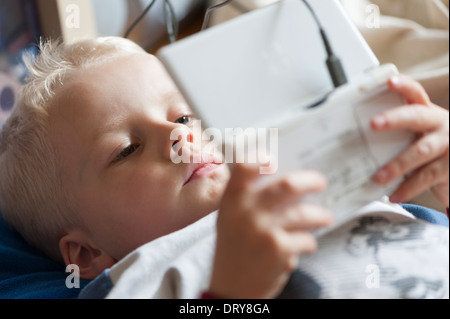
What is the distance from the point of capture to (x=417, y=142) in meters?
0.47

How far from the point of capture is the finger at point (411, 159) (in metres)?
0.46

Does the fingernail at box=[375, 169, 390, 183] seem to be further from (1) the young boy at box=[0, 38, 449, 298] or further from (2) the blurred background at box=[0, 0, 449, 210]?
(2) the blurred background at box=[0, 0, 449, 210]

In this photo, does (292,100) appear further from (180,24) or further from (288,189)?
(180,24)

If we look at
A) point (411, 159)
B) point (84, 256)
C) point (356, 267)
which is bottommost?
point (84, 256)

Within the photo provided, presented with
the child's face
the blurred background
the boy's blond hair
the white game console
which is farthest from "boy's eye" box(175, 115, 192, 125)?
the blurred background

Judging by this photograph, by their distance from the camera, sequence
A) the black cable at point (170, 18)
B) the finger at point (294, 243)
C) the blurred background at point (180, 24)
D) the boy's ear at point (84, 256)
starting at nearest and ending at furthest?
1. the finger at point (294, 243)
2. the boy's ear at point (84, 256)
3. the blurred background at point (180, 24)
4. the black cable at point (170, 18)

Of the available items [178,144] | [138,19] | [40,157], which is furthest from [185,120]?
[138,19]

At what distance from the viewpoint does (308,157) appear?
1.46 feet

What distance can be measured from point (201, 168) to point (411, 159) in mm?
288

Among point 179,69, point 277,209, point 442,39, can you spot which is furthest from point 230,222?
point 442,39

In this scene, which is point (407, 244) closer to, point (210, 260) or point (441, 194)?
point (441, 194)

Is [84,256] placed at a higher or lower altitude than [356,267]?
lower

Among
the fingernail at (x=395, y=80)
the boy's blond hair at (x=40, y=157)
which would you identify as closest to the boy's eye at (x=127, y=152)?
the boy's blond hair at (x=40, y=157)

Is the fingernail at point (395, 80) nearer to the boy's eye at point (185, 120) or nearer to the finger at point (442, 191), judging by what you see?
the finger at point (442, 191)
